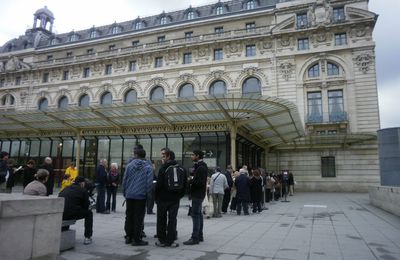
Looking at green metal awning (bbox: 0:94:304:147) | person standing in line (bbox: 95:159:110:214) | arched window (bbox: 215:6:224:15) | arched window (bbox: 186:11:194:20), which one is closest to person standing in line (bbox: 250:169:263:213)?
green metal awning (bbox: 0:94:304:147)

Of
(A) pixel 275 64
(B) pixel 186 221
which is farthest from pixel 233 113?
(A) pixel 275 64

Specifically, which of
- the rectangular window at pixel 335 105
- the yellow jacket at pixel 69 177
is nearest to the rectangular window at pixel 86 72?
the rectangular window at pixel 335 105

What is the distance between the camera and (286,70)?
95.0 ft

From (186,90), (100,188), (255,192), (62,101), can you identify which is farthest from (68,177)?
(62,101)

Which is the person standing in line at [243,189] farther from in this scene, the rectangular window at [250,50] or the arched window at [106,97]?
the arched window at [106,97]

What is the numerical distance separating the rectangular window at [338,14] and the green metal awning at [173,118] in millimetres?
13297

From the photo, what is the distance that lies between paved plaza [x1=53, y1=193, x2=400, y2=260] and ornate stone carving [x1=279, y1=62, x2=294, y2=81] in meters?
20.3

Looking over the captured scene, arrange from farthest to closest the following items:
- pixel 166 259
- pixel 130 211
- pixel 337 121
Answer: pixel 337 121
pixel 130 211
pixel 166 259

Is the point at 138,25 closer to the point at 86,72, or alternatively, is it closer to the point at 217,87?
the point at 86,72

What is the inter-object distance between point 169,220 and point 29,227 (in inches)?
114

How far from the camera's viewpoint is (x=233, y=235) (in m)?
7.47

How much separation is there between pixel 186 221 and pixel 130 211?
3423 mm

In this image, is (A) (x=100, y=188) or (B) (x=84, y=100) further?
(B) (x=84, y=100)

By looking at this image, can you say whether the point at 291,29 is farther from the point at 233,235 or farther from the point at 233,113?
the point at 233,235
